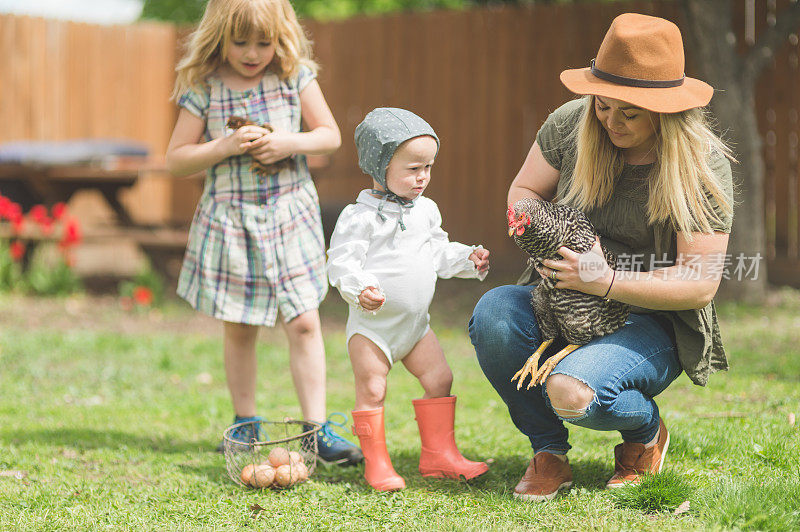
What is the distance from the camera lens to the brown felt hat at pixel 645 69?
2.54 metres

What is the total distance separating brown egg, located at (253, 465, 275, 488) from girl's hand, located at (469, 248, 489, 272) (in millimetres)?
1027

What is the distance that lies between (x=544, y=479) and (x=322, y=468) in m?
0.91

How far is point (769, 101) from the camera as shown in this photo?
8.04 m

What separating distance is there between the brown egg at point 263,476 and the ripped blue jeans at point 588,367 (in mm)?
845

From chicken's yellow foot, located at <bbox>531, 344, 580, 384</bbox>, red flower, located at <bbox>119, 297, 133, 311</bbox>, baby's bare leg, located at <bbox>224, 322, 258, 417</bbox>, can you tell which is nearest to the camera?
chicken's yellow foot, located at <bbox>531, 344, 580, 384</bbox>

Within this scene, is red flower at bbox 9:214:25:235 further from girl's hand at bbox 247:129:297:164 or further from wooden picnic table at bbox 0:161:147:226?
girl's hand at bbox 247:129:297:164

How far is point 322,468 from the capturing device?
3252 mm

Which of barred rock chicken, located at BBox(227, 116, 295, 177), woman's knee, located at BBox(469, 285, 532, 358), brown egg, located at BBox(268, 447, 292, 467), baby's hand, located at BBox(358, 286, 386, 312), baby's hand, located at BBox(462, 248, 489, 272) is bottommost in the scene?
brown egg, located at BBox(268, 447, 292, 467)

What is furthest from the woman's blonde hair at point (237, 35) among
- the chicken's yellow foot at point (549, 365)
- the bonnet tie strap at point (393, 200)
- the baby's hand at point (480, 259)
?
the chicken's yellow foot at point (549, 365)

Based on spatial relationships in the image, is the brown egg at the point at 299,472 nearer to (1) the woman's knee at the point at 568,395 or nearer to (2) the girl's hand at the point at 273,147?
(1) the woman's knee at the point at 568,395

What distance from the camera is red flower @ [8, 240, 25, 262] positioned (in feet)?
25.3

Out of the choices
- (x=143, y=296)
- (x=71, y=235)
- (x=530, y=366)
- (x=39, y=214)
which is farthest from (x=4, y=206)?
(x=530, y=366)

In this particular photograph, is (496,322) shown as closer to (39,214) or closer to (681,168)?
(681,168)

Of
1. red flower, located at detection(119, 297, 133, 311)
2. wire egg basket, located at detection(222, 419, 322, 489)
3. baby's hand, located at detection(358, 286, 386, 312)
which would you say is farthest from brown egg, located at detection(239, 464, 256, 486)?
red flower, located at detection(119, 297, 133, 311)
